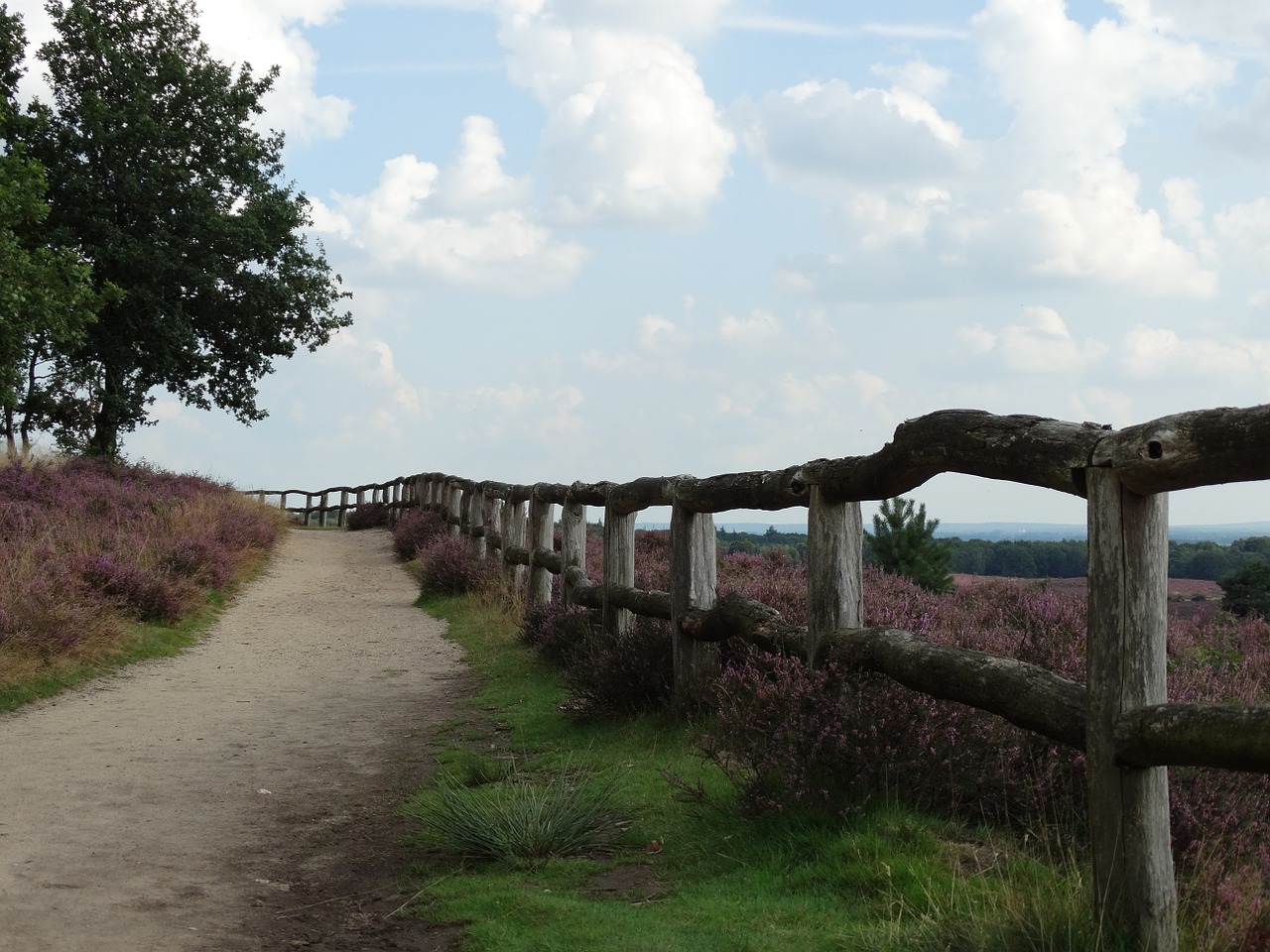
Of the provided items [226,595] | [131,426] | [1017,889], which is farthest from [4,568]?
[131,426]

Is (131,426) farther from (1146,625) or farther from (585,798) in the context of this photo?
(1146,625)

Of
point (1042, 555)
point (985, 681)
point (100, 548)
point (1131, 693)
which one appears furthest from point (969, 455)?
point (1042, 555)

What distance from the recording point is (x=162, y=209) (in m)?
28.2

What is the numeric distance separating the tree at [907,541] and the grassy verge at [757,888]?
15.9 m

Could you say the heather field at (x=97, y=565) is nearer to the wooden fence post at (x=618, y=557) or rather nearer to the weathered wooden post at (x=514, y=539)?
the weathered wooden post at (x=514, y=539)

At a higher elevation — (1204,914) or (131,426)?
(131,426)

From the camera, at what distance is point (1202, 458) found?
3.17m

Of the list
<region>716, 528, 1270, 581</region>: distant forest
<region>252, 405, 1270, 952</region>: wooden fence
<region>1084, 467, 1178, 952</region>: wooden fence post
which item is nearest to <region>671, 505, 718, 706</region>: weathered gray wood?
<region>252, 405, 1270, 952</region>: wooden fence

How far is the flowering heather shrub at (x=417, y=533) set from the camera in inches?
891

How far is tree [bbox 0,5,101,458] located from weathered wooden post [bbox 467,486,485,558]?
28.9ft

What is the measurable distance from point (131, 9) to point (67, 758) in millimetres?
26903

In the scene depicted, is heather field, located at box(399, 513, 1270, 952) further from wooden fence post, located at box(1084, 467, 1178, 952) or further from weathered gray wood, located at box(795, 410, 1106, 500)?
weathered gray wood, located at box(795, 410, 1106, 500)

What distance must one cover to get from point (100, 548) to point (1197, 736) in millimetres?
13644

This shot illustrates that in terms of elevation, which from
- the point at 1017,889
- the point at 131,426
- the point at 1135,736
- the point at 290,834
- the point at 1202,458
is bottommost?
the point at 290,834
